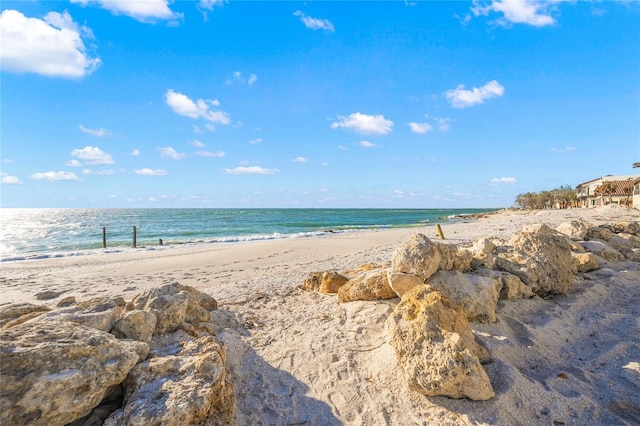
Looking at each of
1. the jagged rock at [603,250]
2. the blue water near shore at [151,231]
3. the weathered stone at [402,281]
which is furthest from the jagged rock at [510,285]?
the blue water near shore at [151,231]

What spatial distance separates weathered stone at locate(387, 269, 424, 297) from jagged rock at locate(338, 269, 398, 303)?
0.32 metres

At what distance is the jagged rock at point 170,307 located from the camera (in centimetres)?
375

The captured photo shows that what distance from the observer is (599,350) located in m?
4.17

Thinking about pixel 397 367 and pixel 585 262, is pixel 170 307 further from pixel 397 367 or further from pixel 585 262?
pixel 585 262

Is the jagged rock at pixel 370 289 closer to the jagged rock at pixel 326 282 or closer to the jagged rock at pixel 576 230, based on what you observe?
the jagged rock at pixel 326 282

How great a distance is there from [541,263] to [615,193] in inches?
2145

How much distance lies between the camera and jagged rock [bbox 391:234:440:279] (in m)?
4.60

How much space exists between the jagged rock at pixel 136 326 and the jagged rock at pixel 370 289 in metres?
2.94

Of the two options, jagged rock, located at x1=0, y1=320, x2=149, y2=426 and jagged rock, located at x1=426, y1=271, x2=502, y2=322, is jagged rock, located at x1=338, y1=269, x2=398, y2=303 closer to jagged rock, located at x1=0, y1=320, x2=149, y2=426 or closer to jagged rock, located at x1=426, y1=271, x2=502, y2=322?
jagged rock, located at x1=426, y1=271, x2=502, y2=322

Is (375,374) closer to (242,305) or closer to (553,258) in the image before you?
(242,305)

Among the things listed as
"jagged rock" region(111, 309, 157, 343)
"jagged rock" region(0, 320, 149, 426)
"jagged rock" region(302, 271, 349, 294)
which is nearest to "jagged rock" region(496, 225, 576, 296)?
"jagged rock" region(302, 271, 349, 294)

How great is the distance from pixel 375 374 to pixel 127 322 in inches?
106

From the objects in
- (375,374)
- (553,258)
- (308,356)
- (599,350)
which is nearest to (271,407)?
(308,356)

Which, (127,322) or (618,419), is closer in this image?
(618,419)
